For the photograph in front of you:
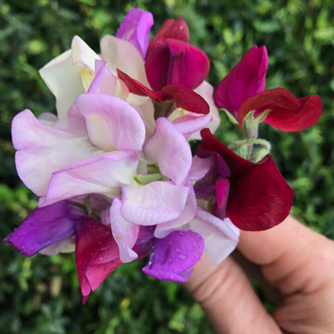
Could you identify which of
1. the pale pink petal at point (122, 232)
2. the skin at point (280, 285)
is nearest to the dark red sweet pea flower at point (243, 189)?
the pale pink petal at point (122, 232)

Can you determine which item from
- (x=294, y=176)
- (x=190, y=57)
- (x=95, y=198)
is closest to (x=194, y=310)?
(x=294, y=176)

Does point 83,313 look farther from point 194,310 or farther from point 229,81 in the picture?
point 229,81

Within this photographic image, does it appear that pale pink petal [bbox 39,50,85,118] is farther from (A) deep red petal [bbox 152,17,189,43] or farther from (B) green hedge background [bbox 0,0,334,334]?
(B) green hedge background [bbox 0,0,334,334]

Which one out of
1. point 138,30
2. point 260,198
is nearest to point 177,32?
point 138,30

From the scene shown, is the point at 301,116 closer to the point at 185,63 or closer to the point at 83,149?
the point at 185,63

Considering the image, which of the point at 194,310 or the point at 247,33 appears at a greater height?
the point at 247,33

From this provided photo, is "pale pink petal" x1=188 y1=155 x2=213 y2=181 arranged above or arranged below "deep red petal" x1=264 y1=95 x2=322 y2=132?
below

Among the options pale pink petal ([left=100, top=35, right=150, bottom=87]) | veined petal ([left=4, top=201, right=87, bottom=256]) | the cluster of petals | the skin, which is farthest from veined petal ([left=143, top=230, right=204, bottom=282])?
the skin
